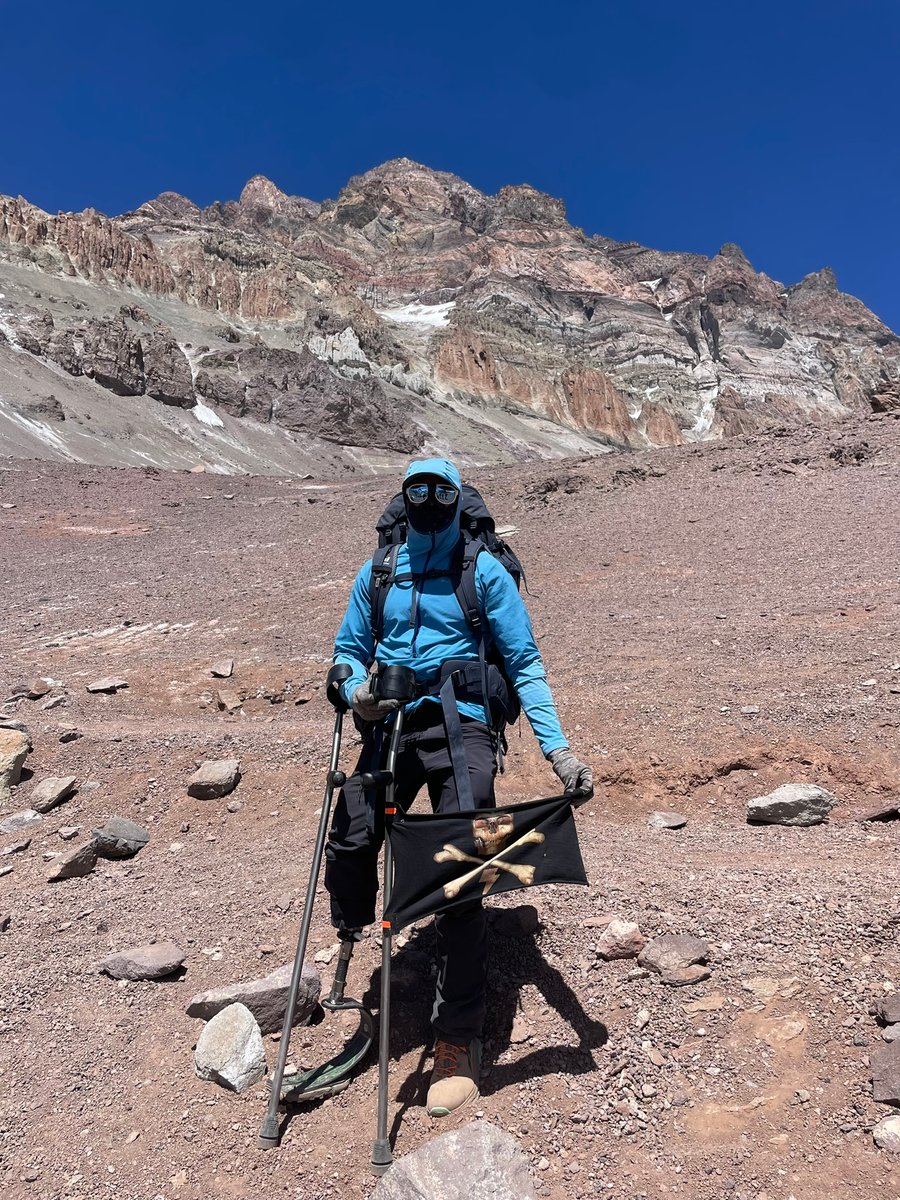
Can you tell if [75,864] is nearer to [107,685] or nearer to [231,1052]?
[231,1052]

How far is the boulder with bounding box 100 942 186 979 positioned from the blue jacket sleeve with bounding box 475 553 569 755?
1.95m

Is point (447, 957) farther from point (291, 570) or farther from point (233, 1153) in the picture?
point (291, 570)

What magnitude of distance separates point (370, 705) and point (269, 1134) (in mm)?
1375

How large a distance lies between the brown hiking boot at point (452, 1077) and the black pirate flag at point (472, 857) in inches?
19.3

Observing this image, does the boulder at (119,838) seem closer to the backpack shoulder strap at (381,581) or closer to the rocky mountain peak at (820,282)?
the backpack shoulder strap at (381,581)

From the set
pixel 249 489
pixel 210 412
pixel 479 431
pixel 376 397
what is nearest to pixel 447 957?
pixel 249 489

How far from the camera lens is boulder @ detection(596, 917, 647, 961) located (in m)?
2.83

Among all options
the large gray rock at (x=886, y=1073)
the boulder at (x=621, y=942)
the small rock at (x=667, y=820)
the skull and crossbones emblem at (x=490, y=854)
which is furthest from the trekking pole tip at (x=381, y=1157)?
the small rock at (x=667, y=820)

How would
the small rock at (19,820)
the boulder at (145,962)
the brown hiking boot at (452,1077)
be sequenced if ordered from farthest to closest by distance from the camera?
the small rock at (19,820)
the boulder at (145,962)
the brown hiking boot at (452,1077)

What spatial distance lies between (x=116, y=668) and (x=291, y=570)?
4.45m

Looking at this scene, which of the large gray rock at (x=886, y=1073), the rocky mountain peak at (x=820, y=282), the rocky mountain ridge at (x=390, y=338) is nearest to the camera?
the large gray rock at (x=886, y=1073)

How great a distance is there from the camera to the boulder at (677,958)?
2607 mm

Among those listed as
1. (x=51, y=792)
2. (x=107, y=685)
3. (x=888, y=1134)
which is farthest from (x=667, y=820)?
(x=107, y=685)

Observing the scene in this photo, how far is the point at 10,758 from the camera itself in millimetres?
5273
